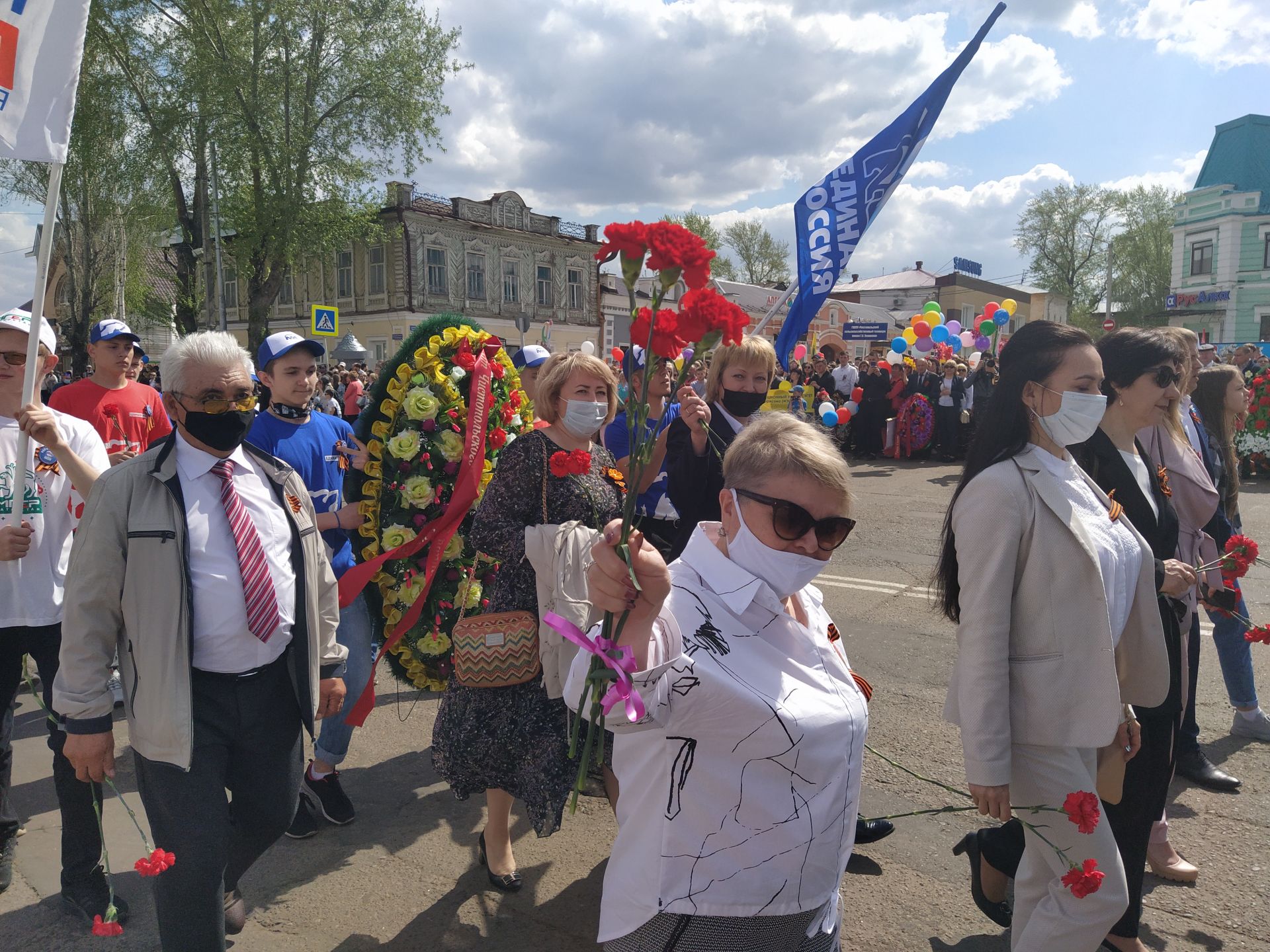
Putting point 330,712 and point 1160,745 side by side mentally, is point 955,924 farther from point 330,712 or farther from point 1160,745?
point 330,712

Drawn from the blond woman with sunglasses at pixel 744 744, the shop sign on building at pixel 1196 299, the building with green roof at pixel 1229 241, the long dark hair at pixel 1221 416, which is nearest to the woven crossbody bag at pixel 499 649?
the blond woman with sunglasses at pixel 744 744

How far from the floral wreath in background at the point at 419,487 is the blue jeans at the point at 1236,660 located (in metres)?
3.75

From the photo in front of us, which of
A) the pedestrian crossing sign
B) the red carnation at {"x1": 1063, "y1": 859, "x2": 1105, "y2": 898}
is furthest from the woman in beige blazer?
the pedestrian crossing sign

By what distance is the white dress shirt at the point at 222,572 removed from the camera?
2.47 m

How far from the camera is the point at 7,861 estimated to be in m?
3.45

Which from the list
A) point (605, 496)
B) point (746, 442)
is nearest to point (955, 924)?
point (605, 496)

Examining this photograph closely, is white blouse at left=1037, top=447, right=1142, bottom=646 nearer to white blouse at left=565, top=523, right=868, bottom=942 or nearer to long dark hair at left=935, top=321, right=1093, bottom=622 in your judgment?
long dark hair at left=935, top=321, right=1093, bottom=622

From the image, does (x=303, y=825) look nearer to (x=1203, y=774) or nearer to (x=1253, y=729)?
(x=1203, y=774)

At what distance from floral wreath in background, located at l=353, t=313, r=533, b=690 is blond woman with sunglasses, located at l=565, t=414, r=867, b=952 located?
7.41 feet

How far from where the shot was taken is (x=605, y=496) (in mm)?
3287

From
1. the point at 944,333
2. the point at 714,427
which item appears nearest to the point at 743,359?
the point at 714,427

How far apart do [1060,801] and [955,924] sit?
106cm

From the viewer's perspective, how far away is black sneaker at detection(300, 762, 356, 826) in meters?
3.86

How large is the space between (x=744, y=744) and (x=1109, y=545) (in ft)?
4.70
